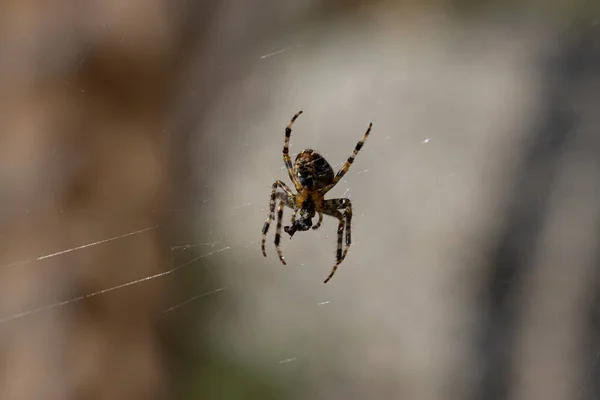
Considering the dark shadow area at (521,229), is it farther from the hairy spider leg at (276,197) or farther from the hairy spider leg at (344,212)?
the hairy spider leg at (276,197)

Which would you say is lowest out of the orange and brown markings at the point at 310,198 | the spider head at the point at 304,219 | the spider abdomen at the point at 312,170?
the spider head at the point at 304,219

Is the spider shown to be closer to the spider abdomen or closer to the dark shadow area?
the spider abdomen

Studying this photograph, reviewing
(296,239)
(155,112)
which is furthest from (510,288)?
(155,112)

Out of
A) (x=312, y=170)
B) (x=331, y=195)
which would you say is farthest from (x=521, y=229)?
(x=312, y=170)

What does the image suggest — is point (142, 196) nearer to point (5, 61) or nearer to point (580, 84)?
point (5, 61)

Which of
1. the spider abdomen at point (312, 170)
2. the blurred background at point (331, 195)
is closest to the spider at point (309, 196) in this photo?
the spider abdomen at point (312, 170)

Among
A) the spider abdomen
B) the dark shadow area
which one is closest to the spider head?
the spider abdomen

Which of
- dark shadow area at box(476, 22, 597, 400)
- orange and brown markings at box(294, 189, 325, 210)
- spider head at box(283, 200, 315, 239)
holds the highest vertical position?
orange and brown markings at box(294, 189, 325, 210)
